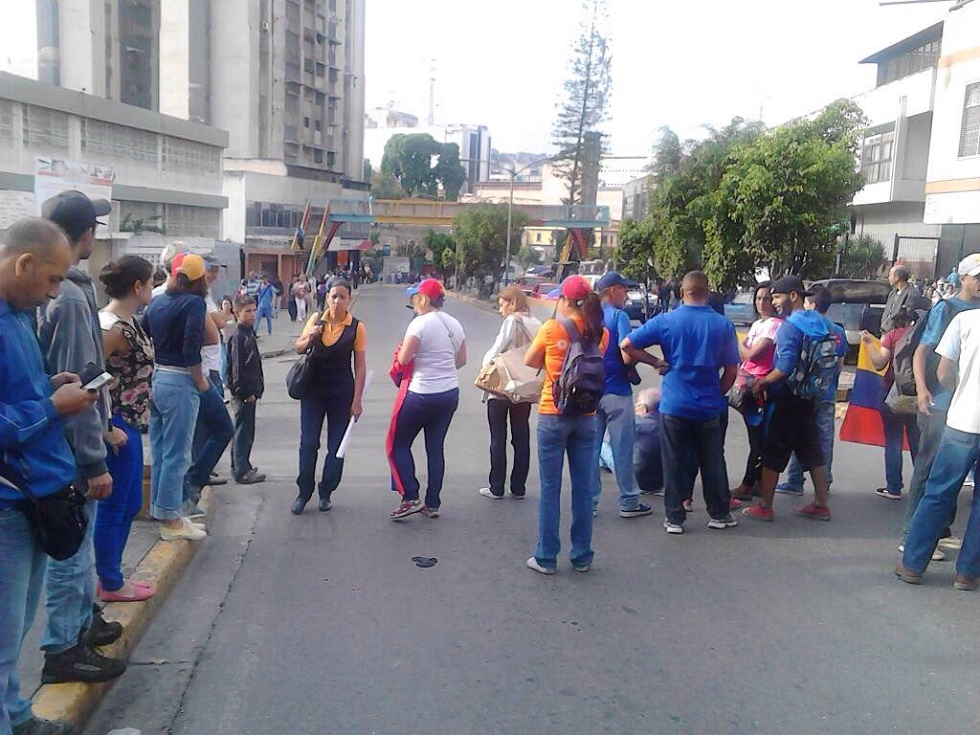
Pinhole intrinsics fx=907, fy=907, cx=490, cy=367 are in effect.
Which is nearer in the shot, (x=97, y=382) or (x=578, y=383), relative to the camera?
(x=97, y=382)

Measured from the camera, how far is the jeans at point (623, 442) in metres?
7.00

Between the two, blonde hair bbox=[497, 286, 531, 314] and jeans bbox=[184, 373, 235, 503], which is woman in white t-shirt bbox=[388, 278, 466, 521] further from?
jeans bbox=[184, 373, 235, 503]

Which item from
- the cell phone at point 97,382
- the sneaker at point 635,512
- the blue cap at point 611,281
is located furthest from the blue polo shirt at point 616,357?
the cell phone at point 97,382

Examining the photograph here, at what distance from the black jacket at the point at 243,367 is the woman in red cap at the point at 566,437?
9.97ft

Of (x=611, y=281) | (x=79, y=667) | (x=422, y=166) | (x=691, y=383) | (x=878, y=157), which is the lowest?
(x=79, y=667)

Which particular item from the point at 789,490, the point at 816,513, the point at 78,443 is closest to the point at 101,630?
the point at 78,443

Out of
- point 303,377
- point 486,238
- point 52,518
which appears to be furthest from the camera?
point 486,238

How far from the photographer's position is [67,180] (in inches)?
641

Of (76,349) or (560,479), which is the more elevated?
(76,349)

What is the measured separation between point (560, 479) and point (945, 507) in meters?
2.33

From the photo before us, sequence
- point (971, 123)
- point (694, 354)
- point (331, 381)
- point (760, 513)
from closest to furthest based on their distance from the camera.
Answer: point (694, 354) < point (331, 381) < point (760, 513) < point (971, 123)

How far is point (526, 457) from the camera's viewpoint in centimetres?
757

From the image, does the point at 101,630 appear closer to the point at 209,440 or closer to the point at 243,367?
the point at 209,440

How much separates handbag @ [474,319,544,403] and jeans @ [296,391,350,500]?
1093mm
